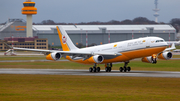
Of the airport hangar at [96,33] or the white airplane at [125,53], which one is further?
the airport hangar at [96,33]

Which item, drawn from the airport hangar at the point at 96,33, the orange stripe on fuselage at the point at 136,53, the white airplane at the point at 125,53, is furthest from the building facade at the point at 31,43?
the orange stripe on fuselage at the point at 136,53

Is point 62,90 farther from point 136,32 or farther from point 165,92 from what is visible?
point 136,32

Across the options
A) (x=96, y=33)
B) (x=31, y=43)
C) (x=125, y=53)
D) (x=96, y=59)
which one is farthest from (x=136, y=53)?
(x=96, y=33)

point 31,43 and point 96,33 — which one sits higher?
point 96,33

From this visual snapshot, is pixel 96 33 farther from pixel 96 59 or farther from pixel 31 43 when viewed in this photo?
pixel 96 59

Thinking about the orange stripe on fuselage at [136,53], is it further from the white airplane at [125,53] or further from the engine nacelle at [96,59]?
the engine nacelle at [96,59]

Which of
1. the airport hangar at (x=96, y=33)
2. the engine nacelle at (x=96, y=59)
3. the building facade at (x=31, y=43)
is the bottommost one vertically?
the engine nacelle at (x=96, y=59)

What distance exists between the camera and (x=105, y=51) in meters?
49.8

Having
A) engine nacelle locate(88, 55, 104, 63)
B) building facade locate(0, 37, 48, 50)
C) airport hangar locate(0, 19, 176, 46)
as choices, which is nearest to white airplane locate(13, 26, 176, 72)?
engine nacelle locate(88, 55, 104, 63)

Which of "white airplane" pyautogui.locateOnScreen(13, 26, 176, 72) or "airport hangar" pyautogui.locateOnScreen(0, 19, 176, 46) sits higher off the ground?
"airport hangar" pyautogui.locateOnScreen(0, 19, 176, 46)

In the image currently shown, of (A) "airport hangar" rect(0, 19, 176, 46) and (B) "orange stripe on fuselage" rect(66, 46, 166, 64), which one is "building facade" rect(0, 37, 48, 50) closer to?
(A) "airport hangar" rect(0, 19, 176, 46)

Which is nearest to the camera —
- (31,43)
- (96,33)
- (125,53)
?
Result: (125,53)

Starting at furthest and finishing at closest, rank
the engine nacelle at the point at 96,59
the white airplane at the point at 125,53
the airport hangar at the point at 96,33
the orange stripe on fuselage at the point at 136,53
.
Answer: the airport hangar at the point at 96,33 → the engine nacelle at the point at 96,59 → the white airplane at the point at 125,53 → the orange stripe on fuselage at the point at 136,53

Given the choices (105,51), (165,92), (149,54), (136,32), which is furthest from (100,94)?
(136,32)
